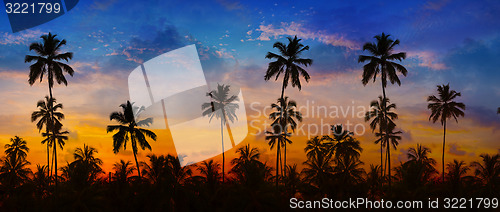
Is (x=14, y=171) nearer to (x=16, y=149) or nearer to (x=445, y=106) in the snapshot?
(x=16, y=149)

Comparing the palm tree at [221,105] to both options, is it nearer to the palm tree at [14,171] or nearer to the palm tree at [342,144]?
the palm tree at [342,144]

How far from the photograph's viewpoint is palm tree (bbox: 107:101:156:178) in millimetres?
48969

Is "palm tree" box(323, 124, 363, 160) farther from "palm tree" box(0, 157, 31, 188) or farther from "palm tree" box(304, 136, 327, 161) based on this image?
"palm tree" box(0, 157, 31, 188)

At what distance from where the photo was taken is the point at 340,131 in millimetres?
62375

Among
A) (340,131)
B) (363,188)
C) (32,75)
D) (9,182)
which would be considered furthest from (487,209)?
(9,182)

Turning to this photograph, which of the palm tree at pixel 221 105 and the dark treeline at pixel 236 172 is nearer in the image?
the dark treeline at pixel 236 172

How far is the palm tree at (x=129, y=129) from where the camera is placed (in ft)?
161

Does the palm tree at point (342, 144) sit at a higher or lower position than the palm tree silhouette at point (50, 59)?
lower

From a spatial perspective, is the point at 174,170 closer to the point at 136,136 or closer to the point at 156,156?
the point at 156,156

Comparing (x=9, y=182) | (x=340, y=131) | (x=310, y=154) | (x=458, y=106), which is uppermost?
(x=458, y=106)

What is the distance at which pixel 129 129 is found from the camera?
49.6 m

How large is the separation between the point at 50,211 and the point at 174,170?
59.7ft

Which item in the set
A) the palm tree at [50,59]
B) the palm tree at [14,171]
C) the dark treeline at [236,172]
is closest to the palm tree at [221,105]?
the dark treeline at [236,172]

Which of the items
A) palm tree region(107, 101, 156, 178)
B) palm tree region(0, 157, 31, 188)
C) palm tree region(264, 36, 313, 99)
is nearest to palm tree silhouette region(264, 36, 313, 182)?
palm tree region(264, 36, 313, 99)
